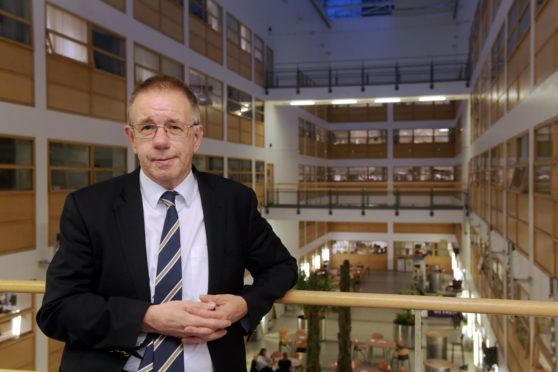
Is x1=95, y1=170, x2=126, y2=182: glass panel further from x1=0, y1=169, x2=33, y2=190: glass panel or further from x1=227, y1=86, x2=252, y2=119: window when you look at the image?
x1=227, y1=86, x2=252, y2=119: window

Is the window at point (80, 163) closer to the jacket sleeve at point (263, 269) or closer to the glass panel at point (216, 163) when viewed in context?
the glass panel at point (216, 163)

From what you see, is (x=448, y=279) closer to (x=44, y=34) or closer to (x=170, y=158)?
(x=44, y=34)

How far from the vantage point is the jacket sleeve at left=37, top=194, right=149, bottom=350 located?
146 centimetres

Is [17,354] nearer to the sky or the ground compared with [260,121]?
nearer to the ground

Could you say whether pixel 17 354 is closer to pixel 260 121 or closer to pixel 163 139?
pixel 163 139

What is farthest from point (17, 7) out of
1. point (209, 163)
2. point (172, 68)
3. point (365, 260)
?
point (365, 260)

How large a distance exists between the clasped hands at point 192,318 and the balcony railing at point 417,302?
1.09 feet

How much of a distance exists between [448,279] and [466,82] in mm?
12129

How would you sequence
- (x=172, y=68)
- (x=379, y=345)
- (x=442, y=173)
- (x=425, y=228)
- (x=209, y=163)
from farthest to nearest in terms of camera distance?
(x=442, y=173), (x=425, y=228), (x=209, y=163), (x=172, y=68), (x=379, y=345)

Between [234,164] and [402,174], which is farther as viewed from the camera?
[402,174]

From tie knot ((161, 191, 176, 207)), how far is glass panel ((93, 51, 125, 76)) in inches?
414

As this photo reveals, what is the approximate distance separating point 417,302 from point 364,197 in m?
25.0

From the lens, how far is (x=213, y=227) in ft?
5.56

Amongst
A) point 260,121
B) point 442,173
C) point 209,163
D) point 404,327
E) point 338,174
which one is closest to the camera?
point 404,327
